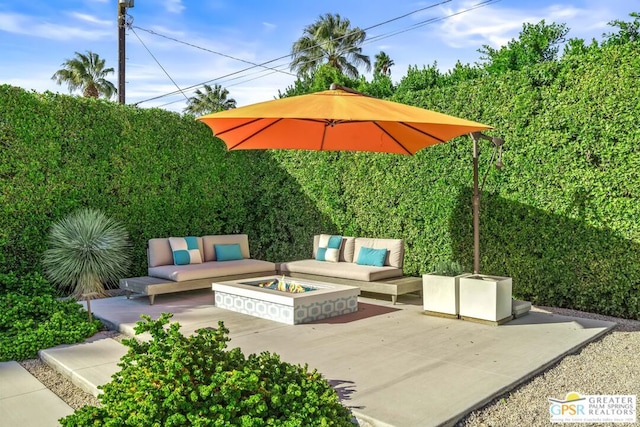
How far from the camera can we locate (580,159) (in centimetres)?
611

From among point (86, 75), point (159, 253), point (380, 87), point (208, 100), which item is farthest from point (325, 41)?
point (159, 253)

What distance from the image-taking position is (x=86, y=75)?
2034 centimetres

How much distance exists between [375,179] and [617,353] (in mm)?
4529

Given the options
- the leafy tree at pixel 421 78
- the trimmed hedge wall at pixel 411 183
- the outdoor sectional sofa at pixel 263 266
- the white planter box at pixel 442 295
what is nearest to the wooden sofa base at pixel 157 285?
the outdoor sectional sofa at pixel 263 266

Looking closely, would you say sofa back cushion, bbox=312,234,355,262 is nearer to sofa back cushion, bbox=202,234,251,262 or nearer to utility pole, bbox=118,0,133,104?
sofa back cushion, bbox=202,234,251,262

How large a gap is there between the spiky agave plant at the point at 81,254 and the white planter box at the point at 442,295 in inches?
186

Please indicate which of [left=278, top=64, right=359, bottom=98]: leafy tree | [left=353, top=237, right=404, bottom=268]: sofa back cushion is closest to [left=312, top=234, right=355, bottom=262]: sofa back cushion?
[left=353, top=237, right=404, bottom=268]: sofa back cushion

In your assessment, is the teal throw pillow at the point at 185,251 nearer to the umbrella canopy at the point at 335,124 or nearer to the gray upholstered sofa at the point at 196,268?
the gray upholstered sofa at the point at 196,268

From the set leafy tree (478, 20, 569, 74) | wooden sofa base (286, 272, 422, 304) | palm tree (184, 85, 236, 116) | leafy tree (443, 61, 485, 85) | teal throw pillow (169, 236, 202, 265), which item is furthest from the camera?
palm tree (184, 85, 236, 116)

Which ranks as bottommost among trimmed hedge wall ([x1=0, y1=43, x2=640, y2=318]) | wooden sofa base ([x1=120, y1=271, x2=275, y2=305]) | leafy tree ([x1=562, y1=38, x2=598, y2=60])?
wooden sofa base ([x1=120, y1=271, x2=275, y2=305])

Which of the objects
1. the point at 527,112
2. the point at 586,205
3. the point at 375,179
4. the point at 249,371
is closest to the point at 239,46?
the point at 375,179

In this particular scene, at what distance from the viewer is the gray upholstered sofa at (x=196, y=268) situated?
273 inches

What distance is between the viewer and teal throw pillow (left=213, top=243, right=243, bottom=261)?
8297 millimetres

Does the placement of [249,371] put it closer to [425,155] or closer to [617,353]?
[617,353]
